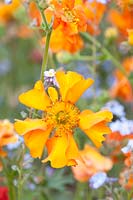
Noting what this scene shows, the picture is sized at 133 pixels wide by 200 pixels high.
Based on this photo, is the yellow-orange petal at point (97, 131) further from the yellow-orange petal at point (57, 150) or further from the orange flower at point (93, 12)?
the orange flower at point (93, 12)

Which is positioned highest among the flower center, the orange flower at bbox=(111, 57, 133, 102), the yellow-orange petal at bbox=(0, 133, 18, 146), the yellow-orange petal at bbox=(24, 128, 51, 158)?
the orange flower at bbox=(111, 57, 133, 102)

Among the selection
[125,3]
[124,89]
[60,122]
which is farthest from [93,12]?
[60,122]

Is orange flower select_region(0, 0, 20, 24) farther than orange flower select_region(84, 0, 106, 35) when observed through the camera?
Answer: Yes

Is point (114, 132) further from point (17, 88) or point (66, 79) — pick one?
point (17, 88)

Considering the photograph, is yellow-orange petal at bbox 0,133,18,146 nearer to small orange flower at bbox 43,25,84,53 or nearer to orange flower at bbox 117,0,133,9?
small orange flower at bbox 43,25,84,53

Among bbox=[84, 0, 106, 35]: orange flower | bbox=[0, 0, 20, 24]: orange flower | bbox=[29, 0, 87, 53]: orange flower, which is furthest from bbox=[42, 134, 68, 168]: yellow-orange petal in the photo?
bbox=[0, 0, 20, 24]: orange flower

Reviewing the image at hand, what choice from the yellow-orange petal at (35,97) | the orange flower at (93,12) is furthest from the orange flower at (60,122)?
the orange flower at (93,12)

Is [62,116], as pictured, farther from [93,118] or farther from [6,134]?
[6,134]
